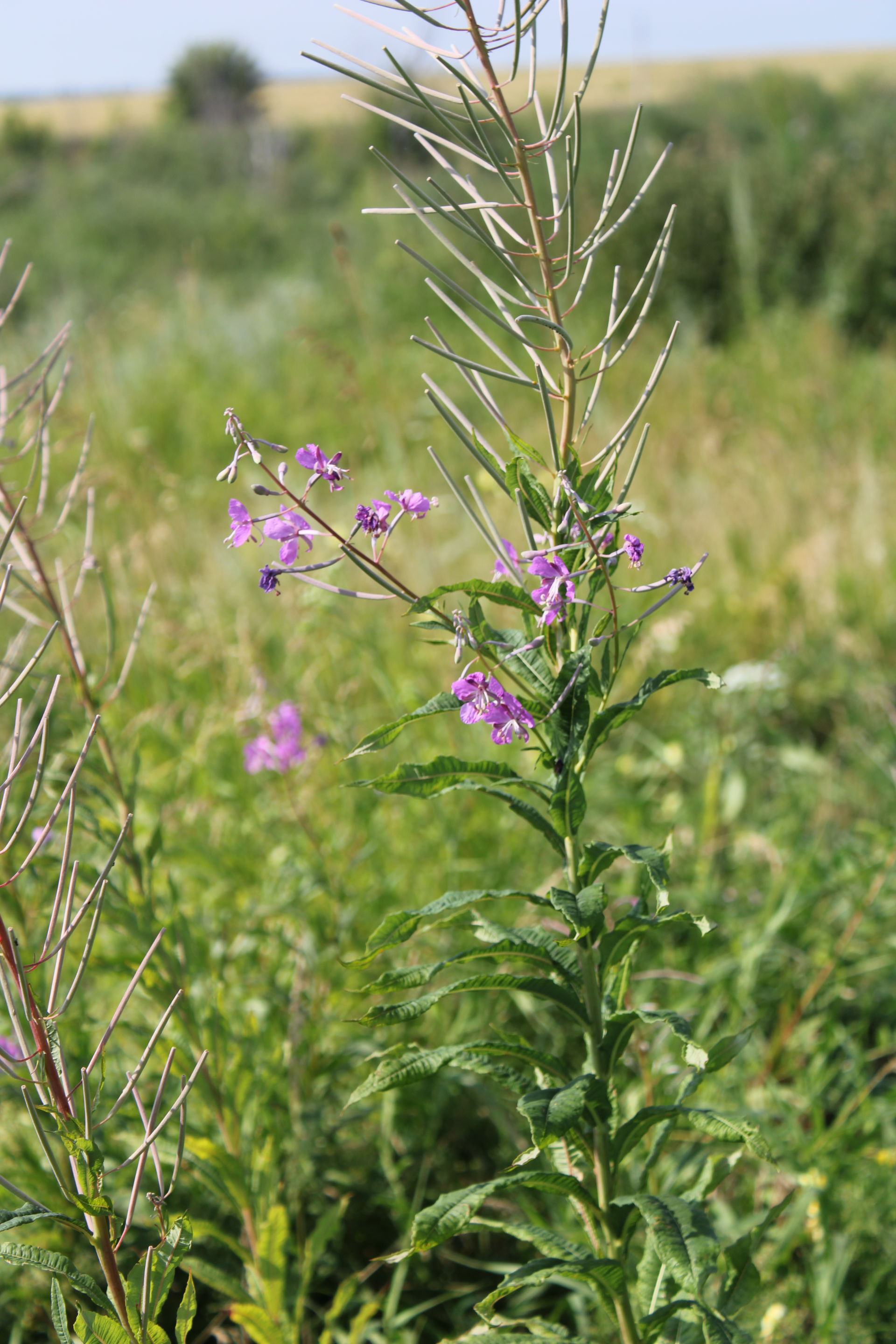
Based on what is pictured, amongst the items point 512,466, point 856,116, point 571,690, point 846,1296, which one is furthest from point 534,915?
point 856,116

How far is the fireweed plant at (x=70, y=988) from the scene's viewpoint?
2.75 feet

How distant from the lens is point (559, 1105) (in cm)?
96

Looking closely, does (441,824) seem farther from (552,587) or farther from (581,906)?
(552,587)

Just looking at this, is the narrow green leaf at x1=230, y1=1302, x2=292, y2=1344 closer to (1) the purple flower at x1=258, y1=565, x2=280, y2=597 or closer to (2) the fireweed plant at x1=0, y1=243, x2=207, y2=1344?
(2) the fireweed plant at x1=0, y1=243, x2=207, y2=1344

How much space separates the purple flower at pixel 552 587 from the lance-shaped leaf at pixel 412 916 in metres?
0.28

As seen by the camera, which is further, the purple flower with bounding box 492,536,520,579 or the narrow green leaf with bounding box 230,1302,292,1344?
the narrow green leaf with bounding box 230,1302,292,1344

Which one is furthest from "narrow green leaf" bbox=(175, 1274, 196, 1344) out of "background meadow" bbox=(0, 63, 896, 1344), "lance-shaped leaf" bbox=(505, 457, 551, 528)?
"lance-shaped leaf" bbox=(505, 457, 551, 528)

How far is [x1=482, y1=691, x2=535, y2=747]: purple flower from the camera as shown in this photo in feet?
3.01

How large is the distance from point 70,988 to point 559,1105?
1089 millimetres

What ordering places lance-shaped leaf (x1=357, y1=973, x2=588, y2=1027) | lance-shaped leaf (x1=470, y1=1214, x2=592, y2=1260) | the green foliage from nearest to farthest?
lance-shaped leaf (x1=357, y1=973, x2=588, y2=1027), lance-shaped leaf (x1=470, y1=1214, x2=592, y2=1260), the green foliage

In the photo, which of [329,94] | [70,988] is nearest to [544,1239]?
[70,988]

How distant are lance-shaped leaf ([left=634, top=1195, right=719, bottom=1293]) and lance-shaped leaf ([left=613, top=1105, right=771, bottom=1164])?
55 millimetres

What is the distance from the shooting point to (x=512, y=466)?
0.95m

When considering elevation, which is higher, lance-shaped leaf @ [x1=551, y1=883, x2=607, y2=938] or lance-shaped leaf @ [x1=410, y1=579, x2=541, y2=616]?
lance-shaped leaf @ [x1=410, y1=579, x2=541, y2=616]
